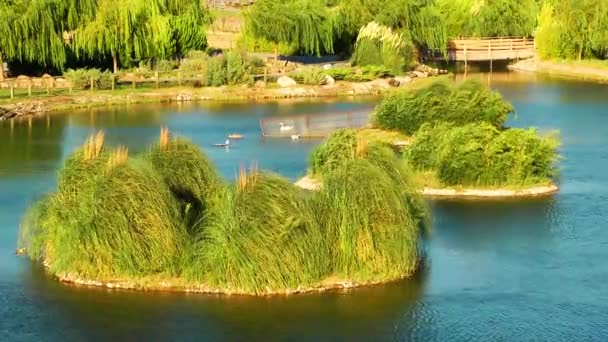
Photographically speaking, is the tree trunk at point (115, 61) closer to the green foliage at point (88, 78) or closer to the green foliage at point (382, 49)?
the green foliage at point (88, 78)

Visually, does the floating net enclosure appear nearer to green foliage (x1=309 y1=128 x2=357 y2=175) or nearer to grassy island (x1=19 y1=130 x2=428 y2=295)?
green foliage (x1=309 y1=128 x2=357 y2=175)

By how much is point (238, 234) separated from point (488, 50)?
64951mm

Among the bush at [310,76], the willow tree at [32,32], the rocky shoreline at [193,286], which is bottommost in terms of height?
the rocky shoreline at [193,286]

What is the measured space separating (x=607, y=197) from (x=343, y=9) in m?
46.5

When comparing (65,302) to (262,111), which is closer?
(65,302)

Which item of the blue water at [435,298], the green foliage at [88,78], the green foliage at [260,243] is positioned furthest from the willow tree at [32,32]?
the green foliage at [260,243]

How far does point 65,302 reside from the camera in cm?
3278

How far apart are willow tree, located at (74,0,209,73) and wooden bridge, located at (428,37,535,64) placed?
69.1ft

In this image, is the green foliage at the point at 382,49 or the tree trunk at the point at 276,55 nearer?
the green foliage at the point at 382,49

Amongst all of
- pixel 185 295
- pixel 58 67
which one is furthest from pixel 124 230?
pixel 58 67

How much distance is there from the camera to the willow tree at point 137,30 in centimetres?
7756

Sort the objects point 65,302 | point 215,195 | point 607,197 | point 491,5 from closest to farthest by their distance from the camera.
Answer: point 65,302
point 215,195
point 607,197
point 491,5

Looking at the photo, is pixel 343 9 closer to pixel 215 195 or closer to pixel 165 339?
pixel 215 195

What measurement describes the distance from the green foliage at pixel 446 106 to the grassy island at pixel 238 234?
19890 mm
